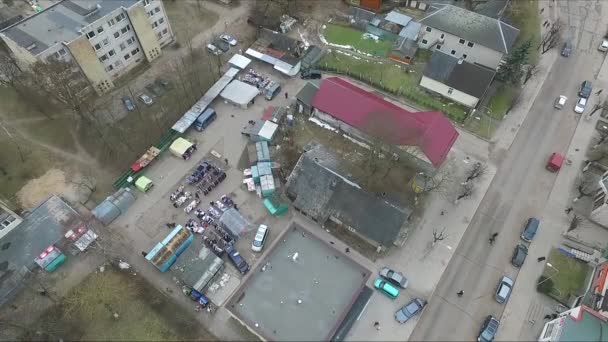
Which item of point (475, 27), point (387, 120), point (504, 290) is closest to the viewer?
point (504, 290)

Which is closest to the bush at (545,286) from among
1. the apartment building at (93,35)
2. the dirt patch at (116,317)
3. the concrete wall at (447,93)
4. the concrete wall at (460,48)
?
the concrete wall at (447,93)

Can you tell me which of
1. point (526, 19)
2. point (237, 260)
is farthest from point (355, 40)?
point (237, 260)

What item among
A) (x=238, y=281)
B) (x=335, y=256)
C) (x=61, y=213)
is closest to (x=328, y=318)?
(x=335, y=256)

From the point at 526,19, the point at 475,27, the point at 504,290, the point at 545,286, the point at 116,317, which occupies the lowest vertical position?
the point at 116,317

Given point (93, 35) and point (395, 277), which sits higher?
point (93, 35)

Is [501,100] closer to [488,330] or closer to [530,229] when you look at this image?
[530,229]
